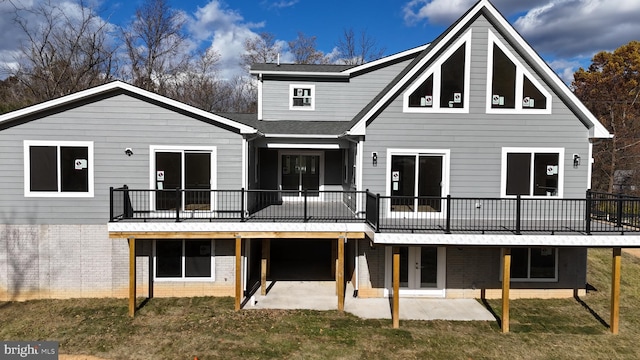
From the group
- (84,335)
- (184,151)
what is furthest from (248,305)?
(184,151)

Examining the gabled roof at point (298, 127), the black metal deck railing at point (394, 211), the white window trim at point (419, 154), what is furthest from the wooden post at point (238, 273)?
the white window trim at point (419, 154)

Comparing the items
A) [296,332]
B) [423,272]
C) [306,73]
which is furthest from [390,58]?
[296,332]

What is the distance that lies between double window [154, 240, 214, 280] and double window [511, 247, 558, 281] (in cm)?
980

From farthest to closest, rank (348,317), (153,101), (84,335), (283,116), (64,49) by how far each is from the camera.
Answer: (64,49) < (283,116) < (153,101) < (348,317) < (84,335)

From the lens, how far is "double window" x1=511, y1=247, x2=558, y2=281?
11.9 metres

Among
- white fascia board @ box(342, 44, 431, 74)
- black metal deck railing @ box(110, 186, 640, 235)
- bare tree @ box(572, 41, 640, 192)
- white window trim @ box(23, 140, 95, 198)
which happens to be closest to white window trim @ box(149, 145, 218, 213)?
black metal deck railing @ box(110, 186, 640, 235)

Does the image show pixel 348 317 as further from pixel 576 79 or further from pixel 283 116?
pixel 576 79

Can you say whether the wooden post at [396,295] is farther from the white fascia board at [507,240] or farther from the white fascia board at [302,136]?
the white fascia board at [302,136]

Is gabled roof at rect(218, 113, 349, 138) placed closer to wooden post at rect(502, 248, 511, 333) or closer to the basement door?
the basement door

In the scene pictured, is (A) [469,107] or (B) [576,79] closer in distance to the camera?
(A) [469,107]

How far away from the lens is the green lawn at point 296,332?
8727 millimetres

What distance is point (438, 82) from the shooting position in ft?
37.3

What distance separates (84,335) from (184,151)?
5.54 metres

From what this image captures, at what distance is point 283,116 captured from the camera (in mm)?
15953
